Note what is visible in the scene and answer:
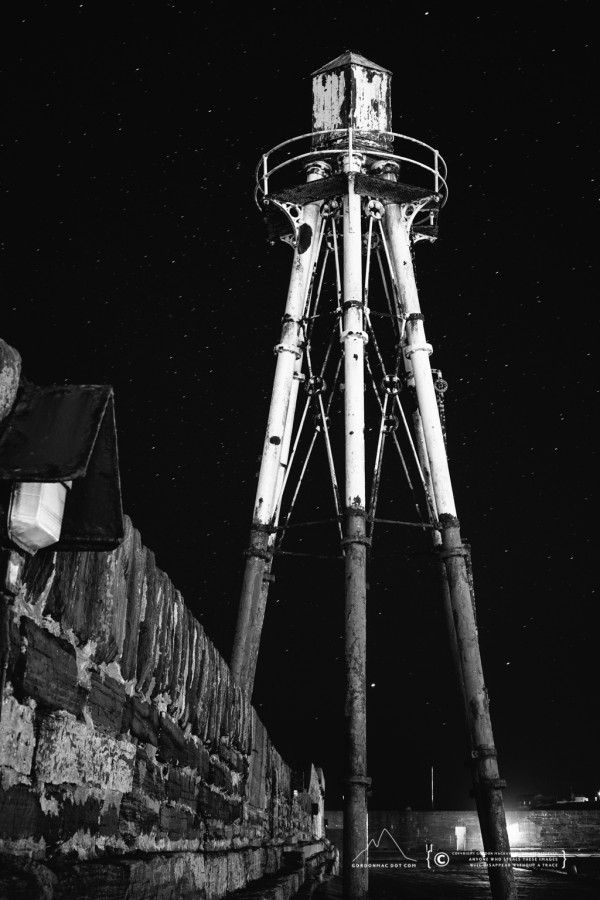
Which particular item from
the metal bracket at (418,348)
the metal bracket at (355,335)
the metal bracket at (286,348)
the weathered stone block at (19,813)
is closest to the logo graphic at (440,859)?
the metal bracket at (418,348)

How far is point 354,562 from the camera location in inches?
336

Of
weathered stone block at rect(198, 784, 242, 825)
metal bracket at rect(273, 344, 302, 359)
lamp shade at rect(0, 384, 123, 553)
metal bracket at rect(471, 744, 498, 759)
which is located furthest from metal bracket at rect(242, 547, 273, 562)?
lamp shade at rect(0, 384, 123, 553)

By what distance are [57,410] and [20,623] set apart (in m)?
0.54

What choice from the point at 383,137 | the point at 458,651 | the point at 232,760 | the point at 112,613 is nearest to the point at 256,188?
the point at 383,137

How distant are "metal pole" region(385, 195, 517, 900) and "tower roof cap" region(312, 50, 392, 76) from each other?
226 centimetres

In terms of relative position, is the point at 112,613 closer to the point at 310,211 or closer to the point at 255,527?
the point at 255,527

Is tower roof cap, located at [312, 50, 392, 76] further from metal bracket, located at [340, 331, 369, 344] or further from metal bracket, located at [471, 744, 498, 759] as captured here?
metal bracket, located at [471, 744, 498, 759]

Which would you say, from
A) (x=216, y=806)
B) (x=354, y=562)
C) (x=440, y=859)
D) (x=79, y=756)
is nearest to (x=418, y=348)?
(x=354, y=562)

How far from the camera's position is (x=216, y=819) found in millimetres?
4371

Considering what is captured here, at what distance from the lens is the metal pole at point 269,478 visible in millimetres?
8977

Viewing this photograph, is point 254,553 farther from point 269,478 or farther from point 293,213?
point 293,213

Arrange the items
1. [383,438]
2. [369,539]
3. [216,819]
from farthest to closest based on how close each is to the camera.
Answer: [383,438]
[369,539]
[216,819]

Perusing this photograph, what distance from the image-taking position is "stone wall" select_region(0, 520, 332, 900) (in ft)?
6.48

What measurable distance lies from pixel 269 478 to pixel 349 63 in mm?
6298
